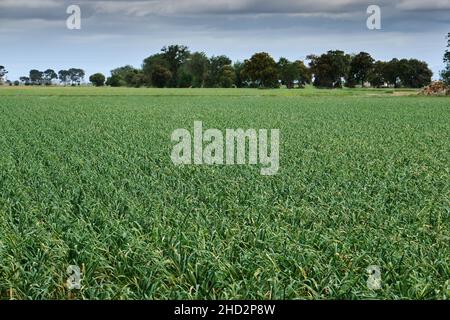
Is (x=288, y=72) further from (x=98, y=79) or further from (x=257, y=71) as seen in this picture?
(x=98, y=79)

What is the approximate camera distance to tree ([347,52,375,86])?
94.6m

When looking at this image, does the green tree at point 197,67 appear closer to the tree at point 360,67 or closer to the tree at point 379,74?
the tree at point 360,67

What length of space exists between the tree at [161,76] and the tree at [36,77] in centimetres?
4711

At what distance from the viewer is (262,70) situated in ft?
347

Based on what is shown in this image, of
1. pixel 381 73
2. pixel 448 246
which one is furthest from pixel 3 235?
pixel 381 73

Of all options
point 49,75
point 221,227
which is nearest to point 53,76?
point 49,75

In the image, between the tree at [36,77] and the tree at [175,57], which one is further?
the tree at [36,77]

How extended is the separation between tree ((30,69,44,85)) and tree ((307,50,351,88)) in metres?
61.6

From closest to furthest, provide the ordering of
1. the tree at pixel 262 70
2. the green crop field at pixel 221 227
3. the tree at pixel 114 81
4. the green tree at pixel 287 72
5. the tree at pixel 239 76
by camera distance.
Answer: the green crop field at pixel 221 227 → the tree at pixel 262 70 → the tree at pixel 239 76 → the green tree at pixel 287 72 → the tree at pixel 114 81

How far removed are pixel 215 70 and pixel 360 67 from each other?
74.0 feet

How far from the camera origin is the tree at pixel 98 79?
13050 cm

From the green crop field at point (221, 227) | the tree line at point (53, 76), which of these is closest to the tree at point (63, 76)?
the tree line at point (53, 76)
